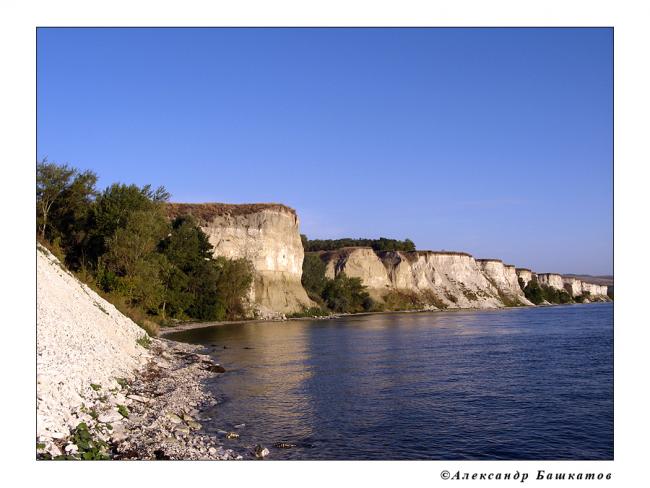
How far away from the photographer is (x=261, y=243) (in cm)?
6981

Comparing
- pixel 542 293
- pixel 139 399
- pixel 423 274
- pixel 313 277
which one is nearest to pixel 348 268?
pixel 313 277

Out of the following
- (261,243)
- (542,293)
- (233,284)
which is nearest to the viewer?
(233,284)

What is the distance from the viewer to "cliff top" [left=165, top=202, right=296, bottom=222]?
67.8 metres

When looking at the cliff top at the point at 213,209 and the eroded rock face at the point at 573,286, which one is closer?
the cliff top at the point at 213,209

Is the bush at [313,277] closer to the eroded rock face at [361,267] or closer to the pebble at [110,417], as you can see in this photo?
the eroded rock face at [361,267]

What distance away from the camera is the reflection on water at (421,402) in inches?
454

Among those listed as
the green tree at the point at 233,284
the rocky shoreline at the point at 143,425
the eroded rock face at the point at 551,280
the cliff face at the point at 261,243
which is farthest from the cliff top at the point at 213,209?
the eroded rock face at the point at 551,280

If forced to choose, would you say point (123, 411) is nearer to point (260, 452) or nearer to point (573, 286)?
point (260, 452)

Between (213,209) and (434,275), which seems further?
(434,275)

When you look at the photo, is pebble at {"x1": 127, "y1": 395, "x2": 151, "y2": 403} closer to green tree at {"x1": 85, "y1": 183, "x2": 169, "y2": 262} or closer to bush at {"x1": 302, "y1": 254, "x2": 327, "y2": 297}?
green tree at {"x1": 85, "y1": 183, "x2": 169, "y2": 262}

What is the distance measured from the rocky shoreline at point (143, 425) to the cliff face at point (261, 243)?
48.7 metres

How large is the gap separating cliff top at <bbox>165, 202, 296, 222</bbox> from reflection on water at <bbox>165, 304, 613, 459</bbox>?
4051 cm

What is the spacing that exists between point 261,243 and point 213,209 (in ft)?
23.5

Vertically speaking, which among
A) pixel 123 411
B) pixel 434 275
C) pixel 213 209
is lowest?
pixel 434 275
